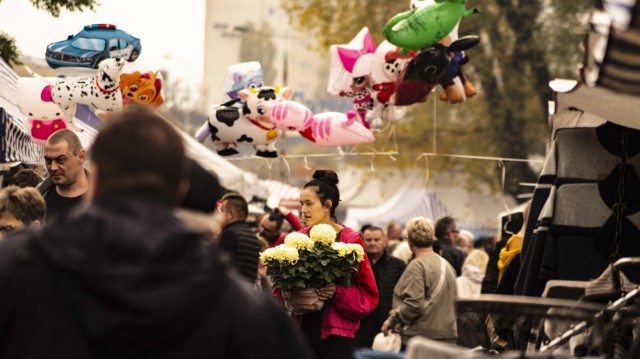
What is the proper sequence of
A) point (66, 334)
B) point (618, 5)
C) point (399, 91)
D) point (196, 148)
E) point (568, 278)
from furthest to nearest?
point (196, 148) → point (399, 91) → point (568, 278) → point (618, 5) → point (66, 334)

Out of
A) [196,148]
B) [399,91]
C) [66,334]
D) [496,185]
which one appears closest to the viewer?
[66,334]

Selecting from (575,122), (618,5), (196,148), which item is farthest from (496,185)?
(618,5)

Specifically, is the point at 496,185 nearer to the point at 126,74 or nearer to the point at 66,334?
the point at 126,74

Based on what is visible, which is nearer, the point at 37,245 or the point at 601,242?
the point at 37,245

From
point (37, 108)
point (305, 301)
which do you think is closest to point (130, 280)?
point (305, 301)

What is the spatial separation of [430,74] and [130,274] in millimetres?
9187

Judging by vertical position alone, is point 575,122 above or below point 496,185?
above

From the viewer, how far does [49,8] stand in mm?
12930

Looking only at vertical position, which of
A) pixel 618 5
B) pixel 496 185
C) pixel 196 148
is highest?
pixel 618 5

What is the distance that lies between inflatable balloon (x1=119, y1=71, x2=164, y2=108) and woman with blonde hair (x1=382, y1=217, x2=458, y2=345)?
2550 mm

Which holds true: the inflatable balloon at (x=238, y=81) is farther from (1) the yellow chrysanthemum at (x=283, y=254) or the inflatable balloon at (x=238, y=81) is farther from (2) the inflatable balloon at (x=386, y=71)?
(1) the yellow chrysanthemum at (x=283, y=254)

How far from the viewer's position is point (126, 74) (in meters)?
11.4

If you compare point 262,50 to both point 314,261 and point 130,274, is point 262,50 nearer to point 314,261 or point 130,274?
point 314,261

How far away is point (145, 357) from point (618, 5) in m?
2.04
